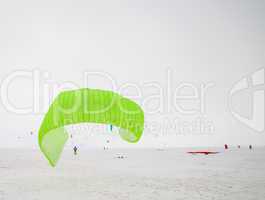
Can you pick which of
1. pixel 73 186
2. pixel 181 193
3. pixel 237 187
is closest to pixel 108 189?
pixel 73 186

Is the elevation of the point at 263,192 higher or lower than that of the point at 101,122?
lower

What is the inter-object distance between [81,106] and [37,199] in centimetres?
354

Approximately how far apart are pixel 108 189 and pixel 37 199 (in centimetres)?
309

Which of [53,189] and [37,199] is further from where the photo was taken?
[53,189]

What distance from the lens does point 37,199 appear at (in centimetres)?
A: 1114

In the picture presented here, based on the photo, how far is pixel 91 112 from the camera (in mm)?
11812

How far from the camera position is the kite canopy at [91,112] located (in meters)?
11.7

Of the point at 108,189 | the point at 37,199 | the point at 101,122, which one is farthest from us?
the point at 108,189

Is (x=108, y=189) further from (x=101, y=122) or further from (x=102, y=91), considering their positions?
(x=102, y=91)

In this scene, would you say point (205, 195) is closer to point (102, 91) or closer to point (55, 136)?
point (102, 91)

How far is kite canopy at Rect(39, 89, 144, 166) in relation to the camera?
11688mm

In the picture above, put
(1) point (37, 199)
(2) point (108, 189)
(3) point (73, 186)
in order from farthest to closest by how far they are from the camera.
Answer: (3) point (73, 186) → (2) point (108, 189) → (1) point (37, 199)

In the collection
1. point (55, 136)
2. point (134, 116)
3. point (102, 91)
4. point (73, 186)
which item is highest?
point (102, 91)

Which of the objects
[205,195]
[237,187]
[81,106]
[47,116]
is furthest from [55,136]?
[237,187]
